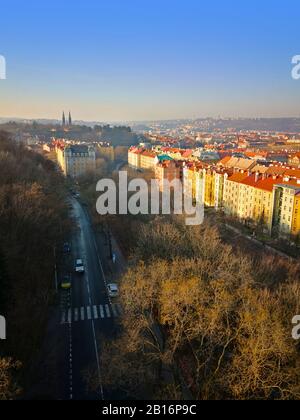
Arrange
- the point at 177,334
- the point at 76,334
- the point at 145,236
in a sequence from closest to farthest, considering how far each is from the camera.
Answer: the point at 177,334, the point at 76,334, the point at 145,236

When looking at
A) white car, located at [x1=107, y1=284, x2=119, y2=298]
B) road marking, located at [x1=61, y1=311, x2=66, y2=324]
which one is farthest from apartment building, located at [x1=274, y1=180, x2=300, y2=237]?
road marking, located at [x1=61, y1=311, x2=66, y2=324]

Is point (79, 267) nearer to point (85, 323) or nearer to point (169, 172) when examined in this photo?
point (85, 323)

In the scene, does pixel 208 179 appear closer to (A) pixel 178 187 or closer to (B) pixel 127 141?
(A) pixel 178 187

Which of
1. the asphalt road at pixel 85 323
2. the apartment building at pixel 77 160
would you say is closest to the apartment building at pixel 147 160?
the apartment building at pixel 77 160

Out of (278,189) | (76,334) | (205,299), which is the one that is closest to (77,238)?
(76,334)

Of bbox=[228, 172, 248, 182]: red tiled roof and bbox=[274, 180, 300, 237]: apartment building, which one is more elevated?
bbox=[228, 172, 248, 182]: red tiled roof

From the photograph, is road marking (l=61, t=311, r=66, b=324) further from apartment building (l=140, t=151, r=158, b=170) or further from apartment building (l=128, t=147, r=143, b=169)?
apartment building (l=128, t=147, r=143, b=169)

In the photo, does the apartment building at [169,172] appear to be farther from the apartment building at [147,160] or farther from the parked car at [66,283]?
the parked car at [66,283]
